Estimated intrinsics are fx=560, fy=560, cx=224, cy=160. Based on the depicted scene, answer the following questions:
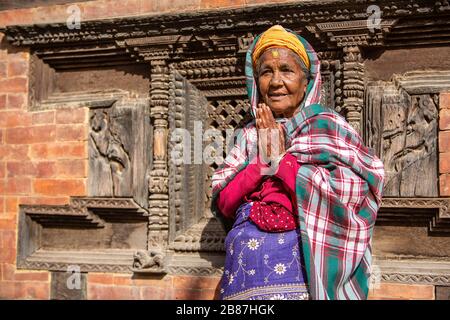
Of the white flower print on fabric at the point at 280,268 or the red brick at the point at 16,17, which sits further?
the red brick at the point at 16,17

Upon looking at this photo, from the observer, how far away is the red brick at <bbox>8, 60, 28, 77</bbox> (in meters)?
4.82

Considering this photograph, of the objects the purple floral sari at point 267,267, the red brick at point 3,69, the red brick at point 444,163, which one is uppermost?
the red brick at point 3,69

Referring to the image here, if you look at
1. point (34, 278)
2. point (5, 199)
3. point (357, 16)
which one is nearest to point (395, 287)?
point (357, 16)

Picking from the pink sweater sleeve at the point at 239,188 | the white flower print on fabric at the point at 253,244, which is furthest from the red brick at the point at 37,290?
the white flower print on fabric at the point at 253,244

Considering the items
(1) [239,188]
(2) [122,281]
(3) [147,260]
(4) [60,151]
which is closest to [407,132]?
(1) [239,188]

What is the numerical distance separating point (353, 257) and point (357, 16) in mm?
1939

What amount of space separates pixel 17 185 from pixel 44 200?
29 cm

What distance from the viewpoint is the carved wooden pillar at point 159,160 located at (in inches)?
175

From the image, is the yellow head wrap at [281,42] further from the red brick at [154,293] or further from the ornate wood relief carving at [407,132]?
the red brick at [154,293]

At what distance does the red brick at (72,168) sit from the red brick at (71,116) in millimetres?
334

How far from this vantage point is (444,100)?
12.6ft

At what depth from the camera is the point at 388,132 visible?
3.96m

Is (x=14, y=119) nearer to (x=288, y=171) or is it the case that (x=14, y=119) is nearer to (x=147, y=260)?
(x=147, y=260)

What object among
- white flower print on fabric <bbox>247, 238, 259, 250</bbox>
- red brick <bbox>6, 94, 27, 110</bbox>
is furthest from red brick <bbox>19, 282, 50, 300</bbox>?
white flower print on fabric <bbox>247, 238, 259, 250</bbox>
